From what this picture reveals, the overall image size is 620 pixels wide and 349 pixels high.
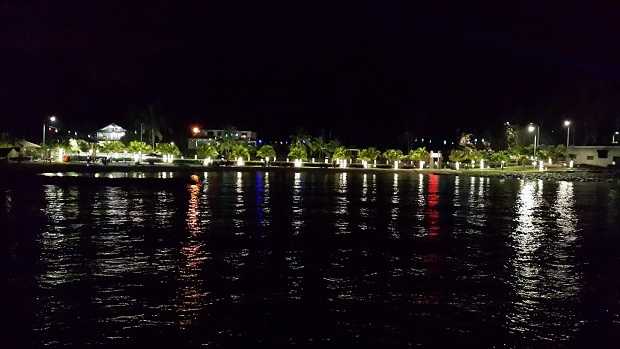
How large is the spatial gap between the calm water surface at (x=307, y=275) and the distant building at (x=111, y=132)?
346 feet

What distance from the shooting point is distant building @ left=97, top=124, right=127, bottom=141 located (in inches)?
5261

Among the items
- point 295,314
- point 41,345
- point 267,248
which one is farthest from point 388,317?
point 267,248

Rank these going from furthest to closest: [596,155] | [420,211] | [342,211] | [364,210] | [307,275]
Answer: [596,155]
[364,210]
[420,211]
[342,211]
[307,275]

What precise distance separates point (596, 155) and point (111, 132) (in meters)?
92.8

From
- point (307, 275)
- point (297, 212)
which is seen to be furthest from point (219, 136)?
point (307, 275)

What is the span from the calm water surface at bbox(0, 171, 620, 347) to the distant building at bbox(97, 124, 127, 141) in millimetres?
105588

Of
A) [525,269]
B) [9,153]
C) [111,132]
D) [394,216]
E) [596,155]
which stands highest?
[111,132]

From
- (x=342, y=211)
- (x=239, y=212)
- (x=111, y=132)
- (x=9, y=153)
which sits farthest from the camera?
(x=111, y=132)

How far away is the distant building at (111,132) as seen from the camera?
134 m

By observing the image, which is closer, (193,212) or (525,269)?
(525,269)

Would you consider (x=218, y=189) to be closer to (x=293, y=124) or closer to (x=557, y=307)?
(x=557, y=307)

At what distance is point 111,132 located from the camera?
13425 cm

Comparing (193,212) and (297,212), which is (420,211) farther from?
(193,212)

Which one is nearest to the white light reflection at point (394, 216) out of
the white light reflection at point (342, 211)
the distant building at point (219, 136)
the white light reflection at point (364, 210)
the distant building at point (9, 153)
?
the white light reflection at point (364, 210)
